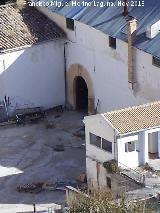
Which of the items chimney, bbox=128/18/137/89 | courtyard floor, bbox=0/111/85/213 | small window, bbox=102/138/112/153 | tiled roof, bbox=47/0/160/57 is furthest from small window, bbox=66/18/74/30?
small window, bbox=102/138/112/153

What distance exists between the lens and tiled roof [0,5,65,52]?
173 feet

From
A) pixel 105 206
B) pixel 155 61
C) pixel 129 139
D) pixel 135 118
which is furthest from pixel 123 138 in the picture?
pixel 105 206

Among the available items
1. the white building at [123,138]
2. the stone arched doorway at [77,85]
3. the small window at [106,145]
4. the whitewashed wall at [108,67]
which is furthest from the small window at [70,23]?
the small window at [106,145]

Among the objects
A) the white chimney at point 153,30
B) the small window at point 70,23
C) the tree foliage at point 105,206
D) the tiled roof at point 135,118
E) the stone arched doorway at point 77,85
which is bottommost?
the tree foliage at point 105,206

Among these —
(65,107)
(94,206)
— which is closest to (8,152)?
(65,107)

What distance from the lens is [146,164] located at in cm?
4300

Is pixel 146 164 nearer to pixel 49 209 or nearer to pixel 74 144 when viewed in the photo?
pixel 49 209

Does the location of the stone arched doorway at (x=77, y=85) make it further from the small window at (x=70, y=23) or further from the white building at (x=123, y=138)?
the white building at (x=123, y=138)

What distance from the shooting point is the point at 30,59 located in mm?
53750

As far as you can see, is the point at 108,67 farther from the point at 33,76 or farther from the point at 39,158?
the point at 39,158

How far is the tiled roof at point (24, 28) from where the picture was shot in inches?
2082

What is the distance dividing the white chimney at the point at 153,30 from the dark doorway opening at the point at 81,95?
333 inches

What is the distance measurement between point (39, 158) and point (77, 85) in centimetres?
762

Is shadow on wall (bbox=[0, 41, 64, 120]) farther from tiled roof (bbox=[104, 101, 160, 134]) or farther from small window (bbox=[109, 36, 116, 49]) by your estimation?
tiled roof (bbox=[104, 101, 160, 134])
